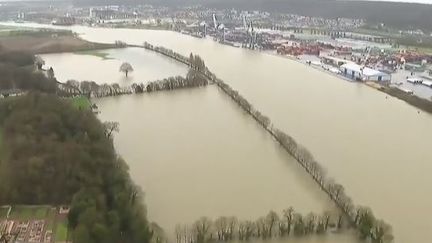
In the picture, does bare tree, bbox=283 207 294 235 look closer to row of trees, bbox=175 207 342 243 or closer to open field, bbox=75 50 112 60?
row of trees, bbox=175 207 342 243

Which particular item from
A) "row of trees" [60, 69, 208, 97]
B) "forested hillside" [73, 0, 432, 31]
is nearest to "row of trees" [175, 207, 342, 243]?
"row of trees" [60, 69, 208, 97]

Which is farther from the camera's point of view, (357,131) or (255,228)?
(357,131)

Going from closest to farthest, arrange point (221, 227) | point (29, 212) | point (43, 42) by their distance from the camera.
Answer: point (221, 227) < point (29, 212) < point (43, 42)

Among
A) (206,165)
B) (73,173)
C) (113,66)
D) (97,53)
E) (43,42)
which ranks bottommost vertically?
(206,165)

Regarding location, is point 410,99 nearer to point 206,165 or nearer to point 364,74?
point 364,74

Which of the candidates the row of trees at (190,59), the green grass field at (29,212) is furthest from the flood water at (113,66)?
the green grass field at (29,212)

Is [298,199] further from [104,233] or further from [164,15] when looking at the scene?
[164,15]

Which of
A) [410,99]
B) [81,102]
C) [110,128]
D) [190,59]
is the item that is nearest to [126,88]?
[81,102]

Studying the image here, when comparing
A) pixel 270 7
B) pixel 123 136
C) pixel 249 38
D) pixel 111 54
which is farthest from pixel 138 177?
pixel 270 7
